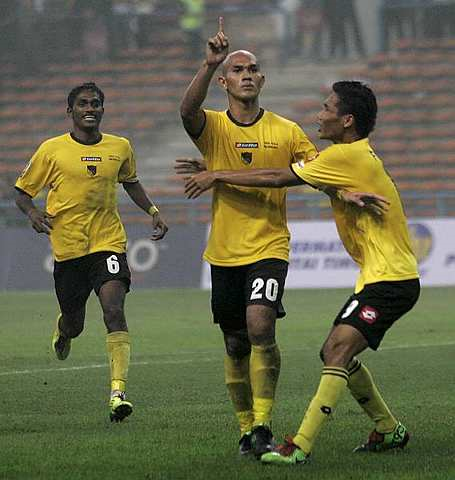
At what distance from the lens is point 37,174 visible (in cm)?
1023

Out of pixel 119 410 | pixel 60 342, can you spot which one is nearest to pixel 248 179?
pixel 119 410

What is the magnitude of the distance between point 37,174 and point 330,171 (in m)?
3.58

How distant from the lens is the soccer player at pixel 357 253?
6.93m

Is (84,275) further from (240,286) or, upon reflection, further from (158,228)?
(240,286)

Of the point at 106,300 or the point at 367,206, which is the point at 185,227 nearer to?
the point at 106,300

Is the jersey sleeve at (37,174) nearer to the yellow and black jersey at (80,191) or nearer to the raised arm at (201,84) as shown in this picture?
the yellow and black jersey at (80,191)

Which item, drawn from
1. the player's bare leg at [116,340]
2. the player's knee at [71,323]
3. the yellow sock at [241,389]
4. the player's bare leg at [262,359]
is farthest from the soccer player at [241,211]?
the player's knee at [71,323]

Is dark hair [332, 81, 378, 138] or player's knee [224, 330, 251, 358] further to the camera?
player's knee [224, 330, 251, 358]

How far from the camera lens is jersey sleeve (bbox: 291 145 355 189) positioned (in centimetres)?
719

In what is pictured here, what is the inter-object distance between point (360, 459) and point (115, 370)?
2.57m

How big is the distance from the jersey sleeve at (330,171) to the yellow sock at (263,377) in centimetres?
96

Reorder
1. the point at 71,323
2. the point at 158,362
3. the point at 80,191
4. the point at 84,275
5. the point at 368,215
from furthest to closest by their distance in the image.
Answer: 1. the point at 158,362
2. the point at 71,323
3. the point at 84,275
4. the point at 80,191
5. the point at 368,215

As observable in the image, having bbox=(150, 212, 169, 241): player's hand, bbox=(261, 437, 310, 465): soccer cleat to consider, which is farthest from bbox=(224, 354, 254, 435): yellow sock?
bbox=(150, 212, 169, 241): player's hand

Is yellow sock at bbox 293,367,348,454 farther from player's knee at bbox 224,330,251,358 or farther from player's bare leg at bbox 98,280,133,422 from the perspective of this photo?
player's bare leg at bbox 98,280,133,422
